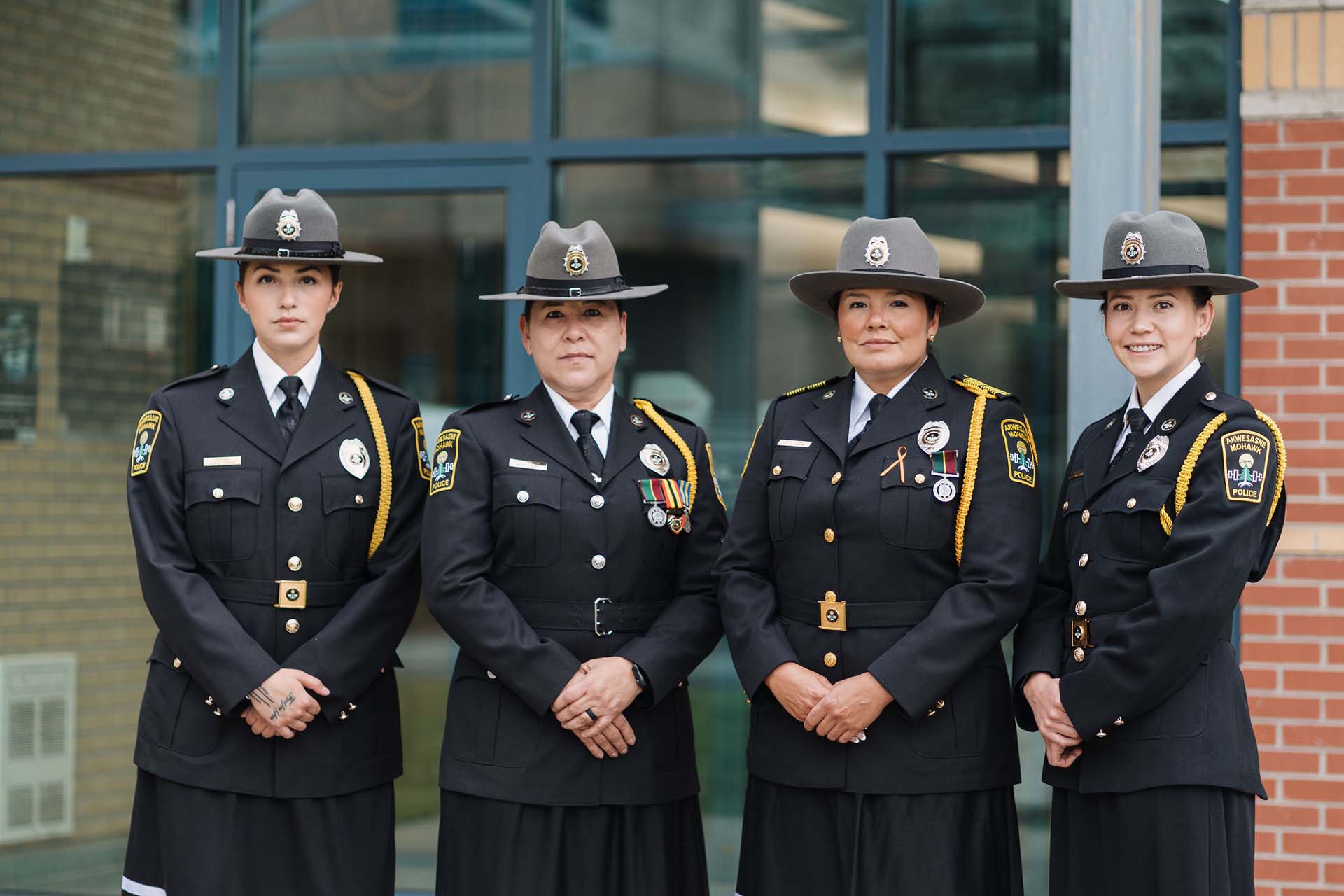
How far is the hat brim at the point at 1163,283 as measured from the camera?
129 inches

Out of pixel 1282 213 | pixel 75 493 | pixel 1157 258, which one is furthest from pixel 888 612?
pixel 75 493

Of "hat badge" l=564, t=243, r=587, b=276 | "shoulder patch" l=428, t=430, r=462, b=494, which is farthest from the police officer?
"hat badge" l=564, t=243, r=587, b=276

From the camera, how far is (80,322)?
587cm

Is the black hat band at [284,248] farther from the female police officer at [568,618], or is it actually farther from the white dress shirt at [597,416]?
the white dress shirt at [597,416]

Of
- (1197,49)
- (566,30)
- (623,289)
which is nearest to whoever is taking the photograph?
(623,289)

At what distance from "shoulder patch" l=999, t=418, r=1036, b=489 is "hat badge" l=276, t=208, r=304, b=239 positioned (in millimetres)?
1672

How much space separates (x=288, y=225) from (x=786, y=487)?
1.30 meters

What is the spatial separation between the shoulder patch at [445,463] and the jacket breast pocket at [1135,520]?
1.43 m

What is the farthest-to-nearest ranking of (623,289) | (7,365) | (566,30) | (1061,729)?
(7,365)
(566,30)
(623,289)
(1061,729)

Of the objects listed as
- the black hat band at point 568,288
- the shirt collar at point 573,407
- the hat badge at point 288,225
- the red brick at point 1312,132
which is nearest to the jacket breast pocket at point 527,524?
the shirt collar at point 573,407

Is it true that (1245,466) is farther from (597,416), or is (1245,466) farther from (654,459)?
(597,416)

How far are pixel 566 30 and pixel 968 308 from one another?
2357 millimetres

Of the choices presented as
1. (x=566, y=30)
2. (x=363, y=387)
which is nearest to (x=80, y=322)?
(x=566, y=30)

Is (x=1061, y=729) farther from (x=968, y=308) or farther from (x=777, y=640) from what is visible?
(x=968, y=308)
